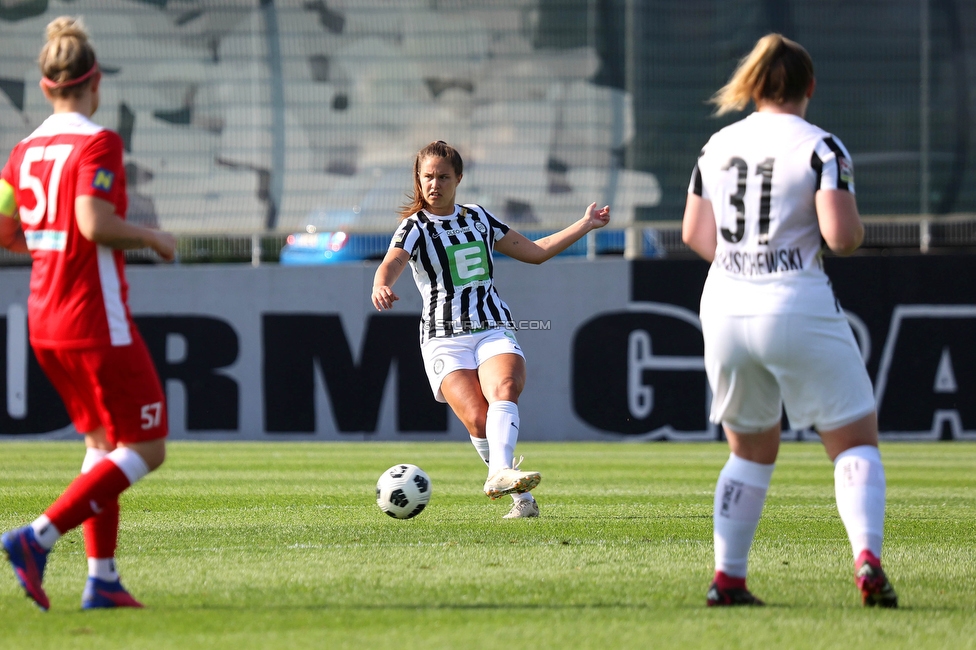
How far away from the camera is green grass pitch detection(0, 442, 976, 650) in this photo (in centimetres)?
399

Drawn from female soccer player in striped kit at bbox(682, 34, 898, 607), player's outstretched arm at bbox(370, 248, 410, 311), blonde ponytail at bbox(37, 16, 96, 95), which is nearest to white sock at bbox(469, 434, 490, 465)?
player's outstretched arm at bbox(370, 248, 410, 311)

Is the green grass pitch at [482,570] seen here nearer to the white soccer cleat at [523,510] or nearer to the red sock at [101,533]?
the white soccer cleat at [523,510]

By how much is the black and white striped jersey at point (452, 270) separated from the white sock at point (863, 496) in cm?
330

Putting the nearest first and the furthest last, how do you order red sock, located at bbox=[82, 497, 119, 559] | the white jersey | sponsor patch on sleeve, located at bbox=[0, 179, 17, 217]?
the white jersey < red sock, located at bbox=[82, 497, 119, 559] < sponsor patch on sleeve, located at bbox=[0, 179, 17, 217]

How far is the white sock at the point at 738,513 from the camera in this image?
4.43 m

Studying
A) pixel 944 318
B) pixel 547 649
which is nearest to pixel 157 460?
pixel 547 649

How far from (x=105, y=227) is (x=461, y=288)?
3.39 m

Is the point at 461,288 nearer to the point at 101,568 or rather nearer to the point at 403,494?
the point at 403,494

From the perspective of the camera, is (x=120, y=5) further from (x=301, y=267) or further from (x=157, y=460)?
(x=157, y=460)

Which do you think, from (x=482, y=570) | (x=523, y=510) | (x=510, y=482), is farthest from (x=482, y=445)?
(x=482, y=570)

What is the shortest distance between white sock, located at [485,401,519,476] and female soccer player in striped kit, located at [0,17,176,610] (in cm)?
276

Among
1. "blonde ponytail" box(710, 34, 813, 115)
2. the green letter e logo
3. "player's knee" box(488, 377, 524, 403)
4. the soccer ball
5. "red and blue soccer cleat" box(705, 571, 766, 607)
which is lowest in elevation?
the soccer ball

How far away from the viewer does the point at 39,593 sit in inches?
165

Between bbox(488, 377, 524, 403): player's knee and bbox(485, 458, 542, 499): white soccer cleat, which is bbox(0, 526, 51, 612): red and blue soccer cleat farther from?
bbox(488, 377, 524, 403): player's knee
